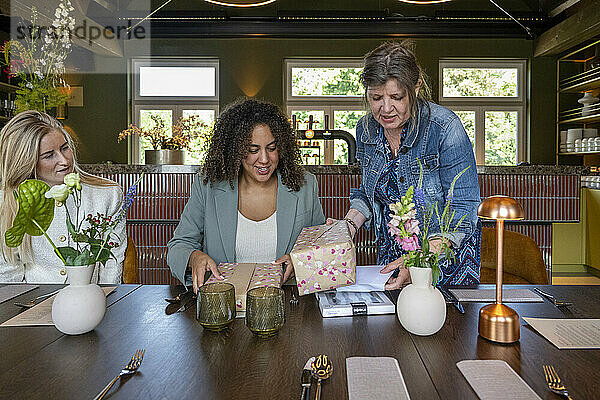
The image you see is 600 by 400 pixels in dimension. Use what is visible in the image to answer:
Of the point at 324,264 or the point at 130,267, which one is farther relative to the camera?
the point at 130,267

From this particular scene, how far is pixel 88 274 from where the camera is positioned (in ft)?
4.24

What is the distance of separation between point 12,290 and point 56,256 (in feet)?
0.94

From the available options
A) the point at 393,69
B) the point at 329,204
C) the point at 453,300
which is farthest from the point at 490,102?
the point at 453,300

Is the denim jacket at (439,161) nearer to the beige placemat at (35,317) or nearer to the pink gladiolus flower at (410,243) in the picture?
the pink gladiolus flower at (410,243)

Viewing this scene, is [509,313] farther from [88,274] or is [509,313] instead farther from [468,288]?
[88,274]

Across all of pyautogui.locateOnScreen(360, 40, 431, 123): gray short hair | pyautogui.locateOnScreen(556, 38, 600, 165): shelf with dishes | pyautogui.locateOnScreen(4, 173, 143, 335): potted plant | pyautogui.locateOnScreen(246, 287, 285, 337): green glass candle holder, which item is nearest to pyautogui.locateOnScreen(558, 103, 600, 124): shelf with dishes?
pyautogui.locateOnScreen(556, 38, 600, 165): shelf with dishes

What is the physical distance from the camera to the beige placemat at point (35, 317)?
53.5 inches

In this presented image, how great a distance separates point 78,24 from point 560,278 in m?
6.85

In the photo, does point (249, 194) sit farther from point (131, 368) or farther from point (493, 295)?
point (131, 368)

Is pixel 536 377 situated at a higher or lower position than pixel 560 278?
higher

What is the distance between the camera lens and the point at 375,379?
3.25ft

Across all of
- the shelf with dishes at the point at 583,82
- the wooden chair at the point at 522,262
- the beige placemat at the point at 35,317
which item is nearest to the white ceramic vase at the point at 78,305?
the beige placemat at the point at 35,317

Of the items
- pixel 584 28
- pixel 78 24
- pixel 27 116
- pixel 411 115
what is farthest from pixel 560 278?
pixel 78 24

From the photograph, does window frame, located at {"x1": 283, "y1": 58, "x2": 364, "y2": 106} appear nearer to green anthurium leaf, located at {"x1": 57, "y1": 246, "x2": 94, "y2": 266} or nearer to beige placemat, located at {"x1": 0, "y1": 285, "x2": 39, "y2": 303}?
beige placemat, located at {"x1": 0, "y1": 285, "x2": 39, "y2": 303}
